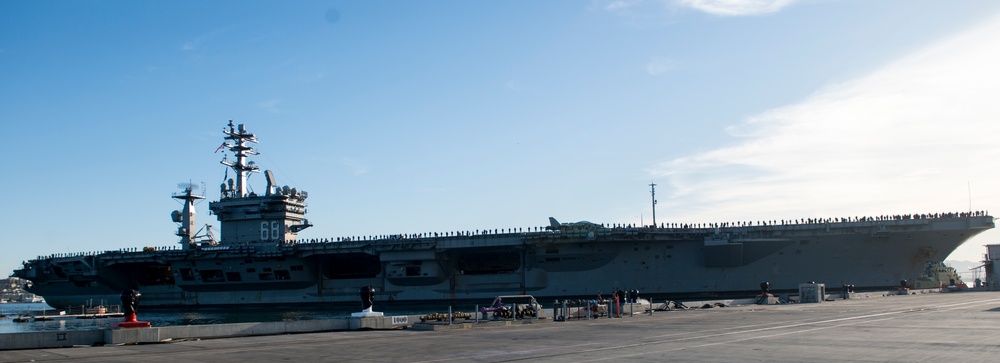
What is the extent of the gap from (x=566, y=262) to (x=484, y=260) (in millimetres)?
5581

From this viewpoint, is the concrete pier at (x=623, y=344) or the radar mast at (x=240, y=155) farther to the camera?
the radar mast at (x=240, y=155)

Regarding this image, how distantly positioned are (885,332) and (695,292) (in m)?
27.3

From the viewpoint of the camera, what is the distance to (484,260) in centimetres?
4622

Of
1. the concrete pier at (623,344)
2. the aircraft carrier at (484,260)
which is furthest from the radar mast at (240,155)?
the concrete pier at (623,344)

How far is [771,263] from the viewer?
135 ft

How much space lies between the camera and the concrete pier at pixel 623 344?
443 inches

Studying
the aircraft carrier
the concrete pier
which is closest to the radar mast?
the aircraft carrier

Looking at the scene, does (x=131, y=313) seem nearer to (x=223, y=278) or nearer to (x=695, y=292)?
(x=695, y=292)

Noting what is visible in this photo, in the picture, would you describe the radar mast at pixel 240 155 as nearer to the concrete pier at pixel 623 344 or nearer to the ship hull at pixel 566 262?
the ship hull at pixel 566 262

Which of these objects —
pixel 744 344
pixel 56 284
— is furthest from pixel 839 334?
pixel 56 284

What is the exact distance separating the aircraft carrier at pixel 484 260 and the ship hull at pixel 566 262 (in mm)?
63

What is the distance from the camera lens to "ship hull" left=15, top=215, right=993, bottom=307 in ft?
131

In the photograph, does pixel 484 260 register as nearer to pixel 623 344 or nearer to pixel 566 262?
pixel 566 262

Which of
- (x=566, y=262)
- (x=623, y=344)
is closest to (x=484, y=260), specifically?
(x=566, y=262)
